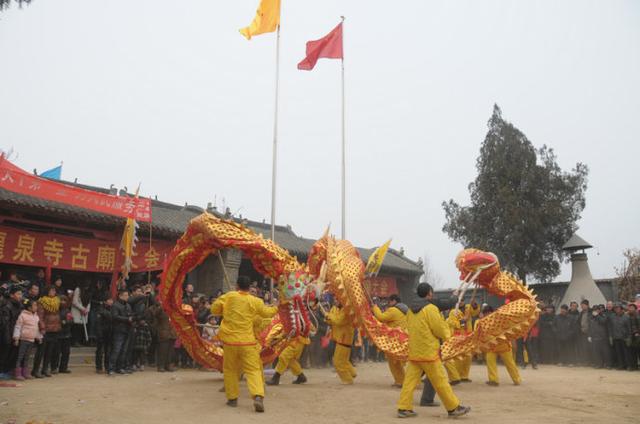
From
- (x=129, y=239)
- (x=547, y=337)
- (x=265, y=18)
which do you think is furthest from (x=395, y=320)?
(x=265, y=18)

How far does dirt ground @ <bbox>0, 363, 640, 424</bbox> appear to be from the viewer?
17.8 ft

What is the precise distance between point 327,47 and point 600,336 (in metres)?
10.6

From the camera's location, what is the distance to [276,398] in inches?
267

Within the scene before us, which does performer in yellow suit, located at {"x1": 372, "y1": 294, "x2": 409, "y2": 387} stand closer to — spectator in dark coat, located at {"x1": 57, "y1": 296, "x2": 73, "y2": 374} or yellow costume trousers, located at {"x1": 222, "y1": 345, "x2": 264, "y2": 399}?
yellow costume trousers, located at {"x1": 222, "y1": 345, "x2": 264, "y2": 399}

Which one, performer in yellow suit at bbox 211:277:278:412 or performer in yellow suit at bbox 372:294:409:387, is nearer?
performer in yellow suit at bbox 211:277:278:412

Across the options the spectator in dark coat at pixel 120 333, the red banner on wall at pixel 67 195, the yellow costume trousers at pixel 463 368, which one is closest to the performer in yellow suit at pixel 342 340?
the yellow costume trousers at pixel 463 368

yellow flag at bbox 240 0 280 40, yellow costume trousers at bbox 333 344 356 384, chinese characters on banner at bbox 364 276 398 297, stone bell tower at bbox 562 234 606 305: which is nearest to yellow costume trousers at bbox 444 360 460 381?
yellow costume trousers at bbox 333 344 356 384

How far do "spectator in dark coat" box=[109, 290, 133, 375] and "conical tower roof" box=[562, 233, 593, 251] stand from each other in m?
17.3

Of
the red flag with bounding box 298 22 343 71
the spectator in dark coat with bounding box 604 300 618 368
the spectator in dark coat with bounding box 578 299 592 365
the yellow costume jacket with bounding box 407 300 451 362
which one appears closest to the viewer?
the yellow costume jacket with bounding box 407 300 451 362

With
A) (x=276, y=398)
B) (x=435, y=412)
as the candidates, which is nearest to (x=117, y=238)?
(x=276, y=398)

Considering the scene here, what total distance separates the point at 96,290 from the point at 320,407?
8867mm

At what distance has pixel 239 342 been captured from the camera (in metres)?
6.07

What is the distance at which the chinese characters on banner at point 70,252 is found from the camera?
10.7m

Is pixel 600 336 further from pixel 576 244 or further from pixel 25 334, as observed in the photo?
pixel 25 334
